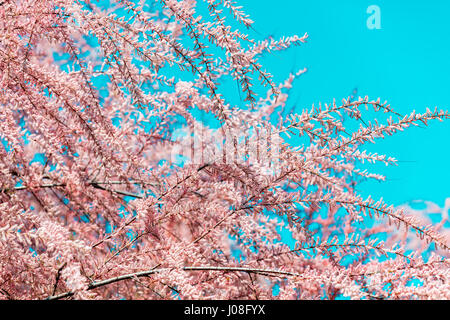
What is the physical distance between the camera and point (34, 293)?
4.34 feet

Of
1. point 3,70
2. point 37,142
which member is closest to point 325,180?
point 37,142

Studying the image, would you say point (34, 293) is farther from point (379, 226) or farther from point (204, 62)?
point (379, 226)

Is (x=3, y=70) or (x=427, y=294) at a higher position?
(x=3, y=70)

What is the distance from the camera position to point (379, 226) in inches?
218

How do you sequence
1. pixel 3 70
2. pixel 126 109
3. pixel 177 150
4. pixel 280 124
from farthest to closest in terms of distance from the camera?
pixel 126 109
pixel 177 150
pixel 3 70
pixel 280 124

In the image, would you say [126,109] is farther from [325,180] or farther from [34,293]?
[325,180]

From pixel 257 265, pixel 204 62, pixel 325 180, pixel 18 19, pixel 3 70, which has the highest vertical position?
pixel 18 19

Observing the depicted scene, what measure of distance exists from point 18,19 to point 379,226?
5.44 meters
